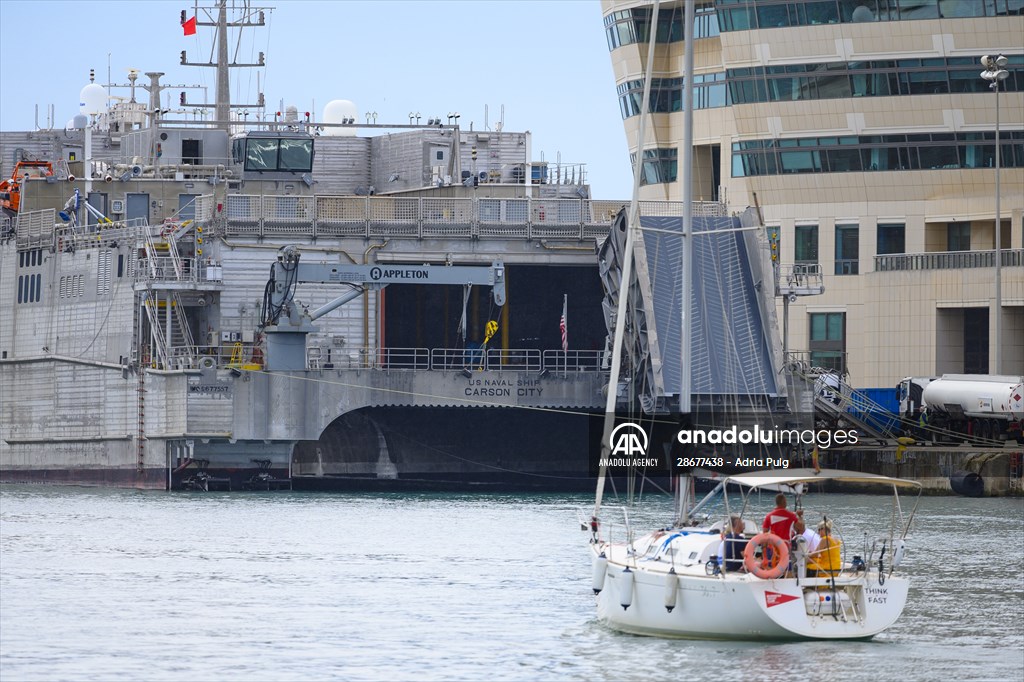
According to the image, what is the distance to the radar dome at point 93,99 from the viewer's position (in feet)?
328

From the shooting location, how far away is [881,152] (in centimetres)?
8506

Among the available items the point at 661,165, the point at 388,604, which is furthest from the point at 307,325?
the point at 661,165

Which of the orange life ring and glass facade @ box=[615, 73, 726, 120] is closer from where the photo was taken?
the orange life ring

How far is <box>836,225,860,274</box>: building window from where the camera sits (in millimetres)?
86750

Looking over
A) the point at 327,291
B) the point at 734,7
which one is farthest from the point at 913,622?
the point at 734,7

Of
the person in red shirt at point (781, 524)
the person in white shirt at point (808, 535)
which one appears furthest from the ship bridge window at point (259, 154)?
the person in white shirt at point (808, 535)

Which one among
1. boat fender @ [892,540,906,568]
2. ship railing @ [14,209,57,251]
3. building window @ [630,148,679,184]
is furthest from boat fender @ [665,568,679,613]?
building window @ [630,148,679,184]

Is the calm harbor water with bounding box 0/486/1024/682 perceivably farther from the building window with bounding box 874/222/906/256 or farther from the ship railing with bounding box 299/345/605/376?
the building window with bounding box 874/222/906/256

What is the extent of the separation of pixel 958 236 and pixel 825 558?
187ft

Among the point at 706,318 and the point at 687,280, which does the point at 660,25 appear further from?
the point at 687,280

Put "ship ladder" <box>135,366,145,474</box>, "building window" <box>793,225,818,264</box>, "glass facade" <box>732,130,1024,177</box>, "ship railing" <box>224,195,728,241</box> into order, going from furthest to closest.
Result: "building window" <box>793,225,818,264</box> → "glass facade" <box>732,130,1024,177</box> → "ship railing" <box>224,195,728,241</box> → "ship ladder" <box>135,366,145,474</box>

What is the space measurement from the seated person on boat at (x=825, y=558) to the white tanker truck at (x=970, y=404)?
3830 cm
